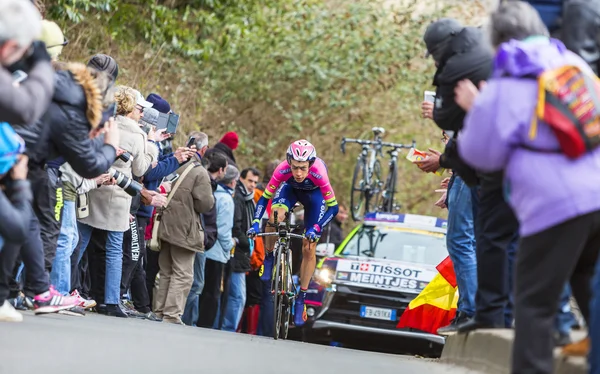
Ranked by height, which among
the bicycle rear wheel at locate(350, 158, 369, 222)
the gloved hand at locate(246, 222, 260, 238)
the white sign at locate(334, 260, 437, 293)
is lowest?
the white sign at locate(334, 260, 437, 293)

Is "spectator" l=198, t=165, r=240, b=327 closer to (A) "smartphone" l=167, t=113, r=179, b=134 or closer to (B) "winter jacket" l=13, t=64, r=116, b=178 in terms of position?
(A) "smartphone" l=167, t=113, r=179, b=134

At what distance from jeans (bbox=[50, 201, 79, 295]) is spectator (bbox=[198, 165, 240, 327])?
543 cm

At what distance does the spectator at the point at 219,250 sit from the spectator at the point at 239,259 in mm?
415

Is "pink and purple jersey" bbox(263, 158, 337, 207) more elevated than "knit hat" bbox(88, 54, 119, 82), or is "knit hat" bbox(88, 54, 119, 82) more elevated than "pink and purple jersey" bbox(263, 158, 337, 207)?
"knit hat" bbox(88, 54, 119, 82)

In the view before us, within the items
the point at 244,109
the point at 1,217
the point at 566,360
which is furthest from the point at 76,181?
the point at 244,109

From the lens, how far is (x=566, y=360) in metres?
7.44

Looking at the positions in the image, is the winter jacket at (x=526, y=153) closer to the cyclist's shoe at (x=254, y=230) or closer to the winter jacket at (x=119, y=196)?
the winter jacket at (x=119, y=196)

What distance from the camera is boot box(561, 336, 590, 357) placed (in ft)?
24.1

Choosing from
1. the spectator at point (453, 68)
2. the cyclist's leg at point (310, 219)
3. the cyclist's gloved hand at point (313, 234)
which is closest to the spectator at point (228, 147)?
the cyclist's leg at point (310, 219)

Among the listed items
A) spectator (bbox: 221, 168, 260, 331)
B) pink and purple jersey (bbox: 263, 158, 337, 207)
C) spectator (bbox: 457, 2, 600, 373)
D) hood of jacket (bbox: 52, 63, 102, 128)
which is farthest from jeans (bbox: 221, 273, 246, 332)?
spectator (bbox: 457, 2, 600, 373)

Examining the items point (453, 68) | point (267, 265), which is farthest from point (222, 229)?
point (453, 68)

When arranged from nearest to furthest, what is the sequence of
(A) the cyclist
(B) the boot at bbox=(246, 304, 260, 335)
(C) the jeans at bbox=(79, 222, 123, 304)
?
(C) the jeans at bbox=(79, 222, 123, 304)
(A) the cyclist
(B) the boot at bbox=(246, 304, 260, 335)

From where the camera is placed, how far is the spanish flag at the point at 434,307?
13734 millimetres

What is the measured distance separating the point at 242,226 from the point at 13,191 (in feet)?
37.6
